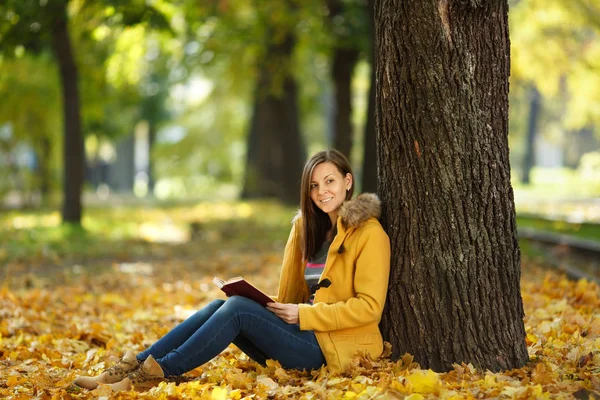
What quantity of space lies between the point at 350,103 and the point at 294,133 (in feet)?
16.8

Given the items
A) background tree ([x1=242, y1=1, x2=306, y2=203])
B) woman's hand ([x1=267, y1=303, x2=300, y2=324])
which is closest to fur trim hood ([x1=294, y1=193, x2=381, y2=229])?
woman's hand ([x1=267, y1=303, x2=300, y2=324])

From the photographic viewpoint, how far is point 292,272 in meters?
5.05

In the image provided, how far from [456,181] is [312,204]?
1.02m

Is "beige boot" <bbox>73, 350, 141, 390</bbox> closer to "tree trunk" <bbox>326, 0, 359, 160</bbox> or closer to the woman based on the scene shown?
the woman

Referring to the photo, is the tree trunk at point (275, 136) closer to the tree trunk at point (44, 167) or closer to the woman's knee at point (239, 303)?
the tree trunk at point (44, 167)

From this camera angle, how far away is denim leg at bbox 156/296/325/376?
4.55 m

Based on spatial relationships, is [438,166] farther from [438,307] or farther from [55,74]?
[55,74]

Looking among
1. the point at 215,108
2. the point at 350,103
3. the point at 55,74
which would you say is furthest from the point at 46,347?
the point at 215,108

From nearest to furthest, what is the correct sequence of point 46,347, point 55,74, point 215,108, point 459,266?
1. point 459,266
2. point 46,347
3. point 55,74
4. point 215,108

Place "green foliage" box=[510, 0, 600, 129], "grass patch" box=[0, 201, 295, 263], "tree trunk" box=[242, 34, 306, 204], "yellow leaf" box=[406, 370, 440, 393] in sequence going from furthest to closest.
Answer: "tree trunk" box=[242, 34, 306, 204]
"green foliage" box=[510, 0, 600, 129]
"grass patch" box=[0, 201, 295, 263]
"yellow leaf" box=[406, 370, 440, 393]

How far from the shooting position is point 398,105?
15.2ft

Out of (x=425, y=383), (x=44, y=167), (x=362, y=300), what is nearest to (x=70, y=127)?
(x=44, y=167)

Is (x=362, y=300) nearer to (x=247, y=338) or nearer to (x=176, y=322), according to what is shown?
(x=247, y=338)

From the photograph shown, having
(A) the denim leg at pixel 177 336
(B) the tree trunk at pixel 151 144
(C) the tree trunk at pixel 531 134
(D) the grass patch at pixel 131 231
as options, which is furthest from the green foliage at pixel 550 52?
(B) the tree trunk at pixel 151 144
